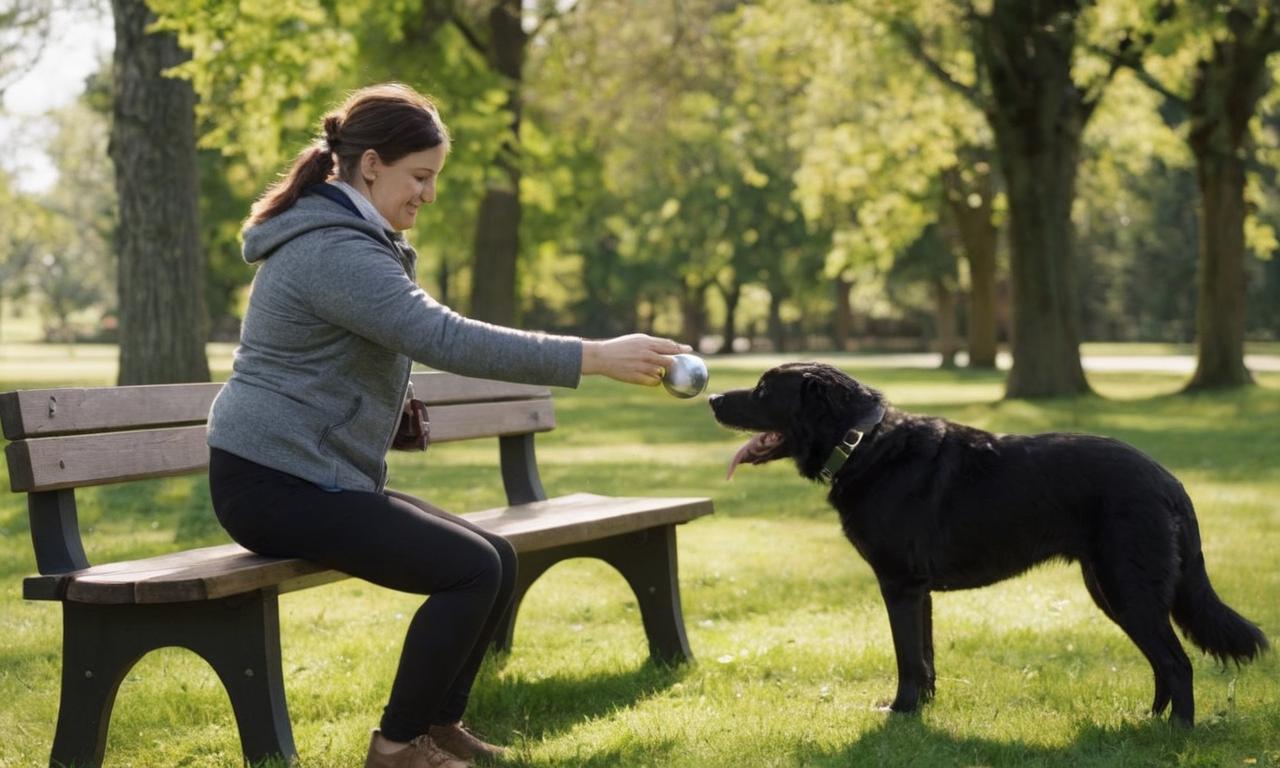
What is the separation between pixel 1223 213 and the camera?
22.3 m

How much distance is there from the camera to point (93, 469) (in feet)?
14.2

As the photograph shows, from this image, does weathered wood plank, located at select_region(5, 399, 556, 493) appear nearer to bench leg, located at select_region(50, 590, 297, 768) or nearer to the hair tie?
bench leg, located at select_region(50, 590, 297, 768)

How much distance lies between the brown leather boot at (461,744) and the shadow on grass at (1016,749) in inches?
36.9

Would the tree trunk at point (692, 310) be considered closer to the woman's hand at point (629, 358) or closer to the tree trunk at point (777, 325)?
the tree trunk at point (777, 325)

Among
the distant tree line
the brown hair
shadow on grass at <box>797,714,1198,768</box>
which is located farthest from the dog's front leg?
the distant tree line

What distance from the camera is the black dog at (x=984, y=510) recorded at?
4.49 m

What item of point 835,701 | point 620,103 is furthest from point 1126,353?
point 835,701

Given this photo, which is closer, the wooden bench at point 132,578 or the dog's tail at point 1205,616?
the wooden bench at point 132,578

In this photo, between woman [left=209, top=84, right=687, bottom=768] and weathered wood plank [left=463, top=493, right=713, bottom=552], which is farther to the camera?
weathered wood plank [left=463, top=493, right=713, bottom=552]

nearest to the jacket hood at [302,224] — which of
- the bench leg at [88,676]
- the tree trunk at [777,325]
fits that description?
the bench leg at [88,676]

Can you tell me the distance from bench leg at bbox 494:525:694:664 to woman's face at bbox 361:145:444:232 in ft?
6.21

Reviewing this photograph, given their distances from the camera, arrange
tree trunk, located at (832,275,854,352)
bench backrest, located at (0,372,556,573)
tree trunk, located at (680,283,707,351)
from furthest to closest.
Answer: tree trunk, located at (680,283,707,351) → tree trunk, located at (832,275,854,352) → bench backrest, located at (0,372,556,573)

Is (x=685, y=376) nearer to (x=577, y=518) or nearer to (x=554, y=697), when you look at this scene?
(x=577, y=518)

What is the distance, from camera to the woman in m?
3.86
